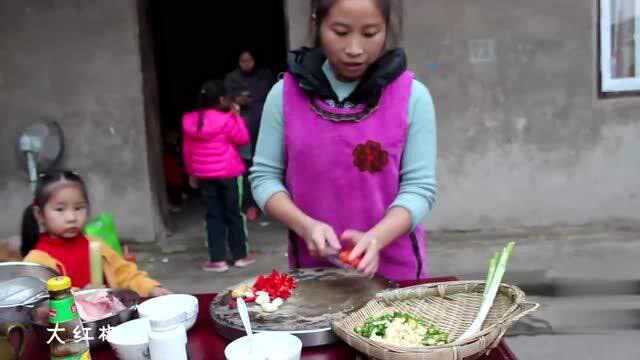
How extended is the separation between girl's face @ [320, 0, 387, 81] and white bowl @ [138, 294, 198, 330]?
76 centimetres

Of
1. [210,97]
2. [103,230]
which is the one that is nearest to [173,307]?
[103,230]

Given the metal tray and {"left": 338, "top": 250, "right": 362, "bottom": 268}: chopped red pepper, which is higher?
{"left": 338, "top": 250, "right": 362, "bottom": 268}: chopped red pepper

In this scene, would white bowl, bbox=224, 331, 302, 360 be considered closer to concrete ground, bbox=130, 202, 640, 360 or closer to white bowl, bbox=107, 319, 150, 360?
white bowl, bbox=107, 319, 150, 360

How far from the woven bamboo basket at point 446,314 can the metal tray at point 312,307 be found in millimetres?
55

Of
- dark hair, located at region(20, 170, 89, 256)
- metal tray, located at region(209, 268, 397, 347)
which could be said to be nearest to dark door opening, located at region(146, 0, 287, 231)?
dark hair, located at region(20, 170, 89, 256)

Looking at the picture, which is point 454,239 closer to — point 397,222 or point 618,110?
point 618,110

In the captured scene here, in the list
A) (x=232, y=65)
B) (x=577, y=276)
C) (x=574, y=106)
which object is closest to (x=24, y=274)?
(x=577, y=276)

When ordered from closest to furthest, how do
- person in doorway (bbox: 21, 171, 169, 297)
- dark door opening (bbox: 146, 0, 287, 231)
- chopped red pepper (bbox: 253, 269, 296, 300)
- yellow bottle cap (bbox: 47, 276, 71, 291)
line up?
yellow bottle cap (bbox: 47, 276, 71, 291) < chopped red pepper (bbox: 253, 269, 296, 300) < person in doorway (bbox: 21, 171, 169, 297) < dark door opening (bbox: 146, 0, 287, 231)

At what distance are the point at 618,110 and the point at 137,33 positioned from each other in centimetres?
420

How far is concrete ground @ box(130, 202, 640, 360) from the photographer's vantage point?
4.03 m

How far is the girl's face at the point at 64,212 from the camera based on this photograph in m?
2.41

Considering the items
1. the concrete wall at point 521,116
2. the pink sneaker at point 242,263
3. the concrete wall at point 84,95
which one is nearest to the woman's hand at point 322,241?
the pink sneaker at point 242,263

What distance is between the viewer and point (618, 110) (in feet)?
19.5

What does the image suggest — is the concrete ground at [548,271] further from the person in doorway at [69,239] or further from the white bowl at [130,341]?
the white bowl at [130,341]
